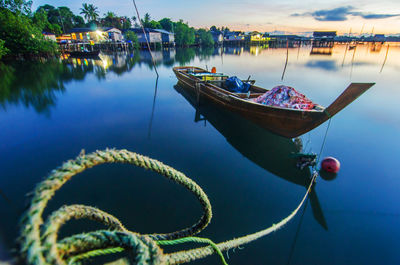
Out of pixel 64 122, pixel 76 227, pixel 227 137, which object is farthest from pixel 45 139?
pixel 227 137

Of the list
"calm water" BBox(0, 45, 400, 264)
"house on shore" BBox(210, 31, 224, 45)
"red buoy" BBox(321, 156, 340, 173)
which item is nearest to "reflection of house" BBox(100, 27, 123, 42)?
"house on shore" BBox(210, 31, 224, 45)

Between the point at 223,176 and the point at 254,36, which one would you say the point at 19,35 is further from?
the point at 254,36

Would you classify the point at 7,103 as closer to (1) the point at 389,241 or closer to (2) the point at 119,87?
(2) the point at 119,87

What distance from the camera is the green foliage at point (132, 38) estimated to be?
62.1 meters

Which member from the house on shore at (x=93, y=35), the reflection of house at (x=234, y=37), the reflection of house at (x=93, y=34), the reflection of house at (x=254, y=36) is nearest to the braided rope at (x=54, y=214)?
the house on shore at (x=93, y=35)

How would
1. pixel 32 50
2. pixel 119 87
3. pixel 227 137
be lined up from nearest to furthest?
pixel 227 137
pixel 119 87
pixel 32 50

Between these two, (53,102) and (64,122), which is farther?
(53,102)

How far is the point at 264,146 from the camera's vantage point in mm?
8469

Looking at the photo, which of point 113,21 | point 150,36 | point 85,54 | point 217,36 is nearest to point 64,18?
point 113,21

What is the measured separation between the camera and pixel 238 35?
111125 mm

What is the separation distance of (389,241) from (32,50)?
51.1 m

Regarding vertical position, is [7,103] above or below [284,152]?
above

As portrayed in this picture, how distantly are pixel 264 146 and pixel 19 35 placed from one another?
45417 millimetres

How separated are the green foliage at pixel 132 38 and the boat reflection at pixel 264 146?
6332 cm
